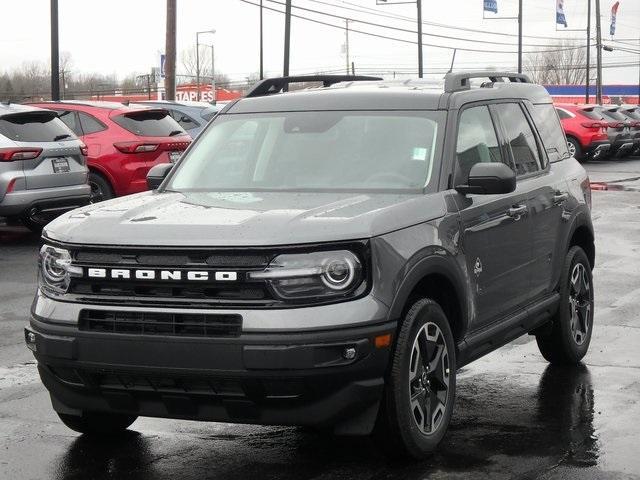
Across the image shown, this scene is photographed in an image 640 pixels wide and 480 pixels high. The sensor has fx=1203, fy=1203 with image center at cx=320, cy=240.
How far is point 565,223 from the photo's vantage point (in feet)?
24.6

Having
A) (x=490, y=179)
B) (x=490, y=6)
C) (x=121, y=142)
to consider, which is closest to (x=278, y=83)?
(x=490, y=179)

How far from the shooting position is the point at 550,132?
25.7 ft

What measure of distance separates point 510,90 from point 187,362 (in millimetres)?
3282

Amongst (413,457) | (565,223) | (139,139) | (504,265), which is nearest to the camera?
(413,457)

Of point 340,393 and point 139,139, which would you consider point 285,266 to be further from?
point 139,139

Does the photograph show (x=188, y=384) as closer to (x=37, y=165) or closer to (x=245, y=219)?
(x=245, y=219)

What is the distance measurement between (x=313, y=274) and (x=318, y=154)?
154 centimetres

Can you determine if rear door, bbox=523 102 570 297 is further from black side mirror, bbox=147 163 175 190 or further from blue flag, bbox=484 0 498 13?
blue flag, bbox=484 0 498 13

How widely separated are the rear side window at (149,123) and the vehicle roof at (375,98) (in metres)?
10.6

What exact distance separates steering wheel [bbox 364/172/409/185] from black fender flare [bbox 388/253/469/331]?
21.3 inches

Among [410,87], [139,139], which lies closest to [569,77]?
[139,139]

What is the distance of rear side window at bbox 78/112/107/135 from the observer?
688 inches

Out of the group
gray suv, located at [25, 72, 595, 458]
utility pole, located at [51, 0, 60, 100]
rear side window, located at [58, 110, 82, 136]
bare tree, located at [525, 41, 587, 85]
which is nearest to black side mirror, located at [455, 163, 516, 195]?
gray suv, located at [25, 72, 595, 458]

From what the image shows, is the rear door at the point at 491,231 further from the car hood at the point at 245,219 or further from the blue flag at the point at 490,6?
the blue flag at the point at 490,6
